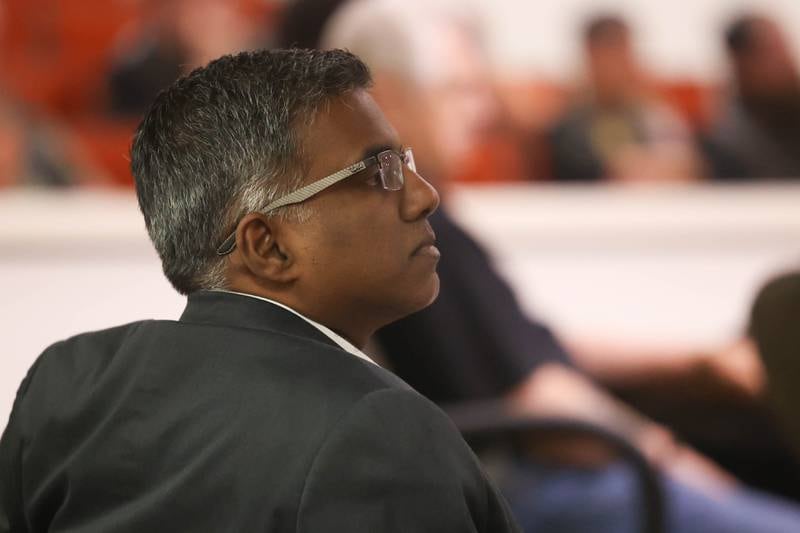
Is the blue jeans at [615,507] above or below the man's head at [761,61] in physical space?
below

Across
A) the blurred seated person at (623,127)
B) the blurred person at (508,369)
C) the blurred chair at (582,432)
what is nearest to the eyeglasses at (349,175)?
the blurred chair at (582,432)

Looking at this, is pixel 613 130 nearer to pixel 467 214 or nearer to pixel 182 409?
pixel 467 214

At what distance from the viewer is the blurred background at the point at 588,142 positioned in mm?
3762

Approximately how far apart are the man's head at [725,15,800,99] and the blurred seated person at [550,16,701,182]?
0.25 meters

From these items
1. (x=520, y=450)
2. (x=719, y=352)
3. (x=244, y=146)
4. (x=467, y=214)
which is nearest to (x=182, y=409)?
(x=244, y=146)

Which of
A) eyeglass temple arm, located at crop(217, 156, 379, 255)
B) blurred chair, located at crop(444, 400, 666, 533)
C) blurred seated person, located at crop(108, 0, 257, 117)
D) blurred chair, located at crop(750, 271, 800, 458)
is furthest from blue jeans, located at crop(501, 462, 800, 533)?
blurred seated person, located at crop(108, 0, 257, 117)

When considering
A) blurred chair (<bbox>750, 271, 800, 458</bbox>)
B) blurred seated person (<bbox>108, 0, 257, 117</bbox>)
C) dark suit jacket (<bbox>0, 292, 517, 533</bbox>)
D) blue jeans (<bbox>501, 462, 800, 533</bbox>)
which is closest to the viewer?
dark suit jacket (<bbox>0, 292, 517, 533</bbox>)

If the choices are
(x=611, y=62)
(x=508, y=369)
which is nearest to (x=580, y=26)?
(x=611, y=62)

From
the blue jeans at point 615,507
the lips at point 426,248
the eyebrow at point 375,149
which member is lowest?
the blue jeans at point 615,507

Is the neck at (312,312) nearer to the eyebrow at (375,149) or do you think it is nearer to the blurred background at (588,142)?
the eyebrow at (375,149)

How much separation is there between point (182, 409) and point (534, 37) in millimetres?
3057

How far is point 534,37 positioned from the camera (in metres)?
3.79

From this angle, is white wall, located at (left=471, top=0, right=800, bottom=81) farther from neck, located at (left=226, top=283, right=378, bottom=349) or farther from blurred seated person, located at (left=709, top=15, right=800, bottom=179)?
neck, located at (left=226, top=283, right=378, bottom=349)

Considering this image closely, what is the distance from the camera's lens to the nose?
1050 millimetres
